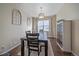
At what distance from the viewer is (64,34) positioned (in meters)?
2.36

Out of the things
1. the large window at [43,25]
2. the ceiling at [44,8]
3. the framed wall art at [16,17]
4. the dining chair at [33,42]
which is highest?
the ceiling at [44,8]

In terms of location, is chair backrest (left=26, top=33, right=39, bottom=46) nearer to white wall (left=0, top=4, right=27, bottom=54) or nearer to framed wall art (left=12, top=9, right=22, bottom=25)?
white wall (left=0, top=4, right=27, bottom=54)

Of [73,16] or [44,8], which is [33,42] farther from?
[73,16]

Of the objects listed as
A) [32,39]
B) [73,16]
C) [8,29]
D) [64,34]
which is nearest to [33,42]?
[32,39]

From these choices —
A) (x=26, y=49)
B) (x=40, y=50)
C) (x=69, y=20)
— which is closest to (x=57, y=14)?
(x=69, y=20)

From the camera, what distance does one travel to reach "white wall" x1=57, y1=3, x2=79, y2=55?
2.15 meters

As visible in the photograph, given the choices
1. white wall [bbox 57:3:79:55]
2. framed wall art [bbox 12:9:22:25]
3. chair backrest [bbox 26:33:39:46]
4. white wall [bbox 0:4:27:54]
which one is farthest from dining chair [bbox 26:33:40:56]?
white wall [bbox 57:3:79:55]

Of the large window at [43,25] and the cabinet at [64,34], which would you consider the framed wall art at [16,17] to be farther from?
the cabinet at [64,34]

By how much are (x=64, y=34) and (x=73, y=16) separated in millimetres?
428

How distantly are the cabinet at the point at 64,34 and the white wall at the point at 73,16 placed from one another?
0.27 ft

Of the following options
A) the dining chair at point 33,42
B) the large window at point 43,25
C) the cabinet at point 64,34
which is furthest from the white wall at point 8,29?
the cabinet at point 64,34

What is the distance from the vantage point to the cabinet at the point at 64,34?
2.24 meters

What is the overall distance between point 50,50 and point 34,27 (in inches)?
22.6

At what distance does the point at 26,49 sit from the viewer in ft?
7.41
